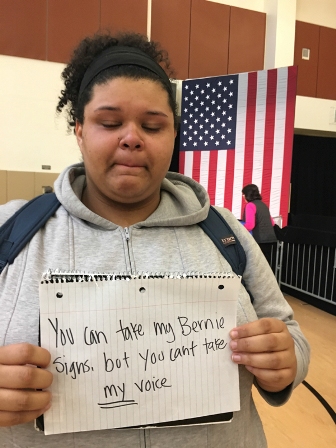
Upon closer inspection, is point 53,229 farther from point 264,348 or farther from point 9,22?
point 9,22

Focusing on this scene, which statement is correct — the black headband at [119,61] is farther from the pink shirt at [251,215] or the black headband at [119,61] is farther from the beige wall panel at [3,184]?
the beige wall panel at [3,184]

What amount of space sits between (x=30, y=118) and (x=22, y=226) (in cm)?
446

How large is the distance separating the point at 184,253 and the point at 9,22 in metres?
4.95

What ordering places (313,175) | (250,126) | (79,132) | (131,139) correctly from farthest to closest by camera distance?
(313,175)
(250,126)
(79,132)
(131,139)

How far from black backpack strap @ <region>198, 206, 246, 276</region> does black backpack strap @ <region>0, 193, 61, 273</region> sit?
1.24 feet

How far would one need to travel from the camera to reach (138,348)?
73cm

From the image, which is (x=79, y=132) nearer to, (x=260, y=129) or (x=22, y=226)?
(x=22, y=226)

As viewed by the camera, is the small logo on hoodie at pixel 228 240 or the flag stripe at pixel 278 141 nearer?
the small logo on hoodie at pixel 228 240

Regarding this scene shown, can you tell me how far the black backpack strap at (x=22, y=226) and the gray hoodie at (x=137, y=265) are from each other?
0.6 inches

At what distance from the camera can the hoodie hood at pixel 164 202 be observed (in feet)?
2.88

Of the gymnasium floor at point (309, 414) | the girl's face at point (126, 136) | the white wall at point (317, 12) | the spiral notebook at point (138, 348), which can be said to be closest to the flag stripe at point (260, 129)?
the gymnasium floor at point (309, 414)

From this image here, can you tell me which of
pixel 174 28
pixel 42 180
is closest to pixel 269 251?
pixel 42 180

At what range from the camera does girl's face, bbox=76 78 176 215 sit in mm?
822

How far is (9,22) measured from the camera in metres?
4.62
